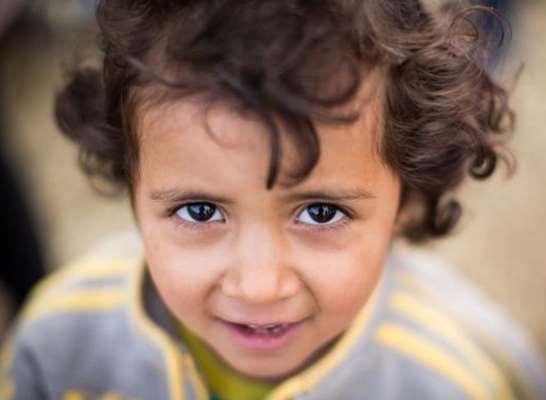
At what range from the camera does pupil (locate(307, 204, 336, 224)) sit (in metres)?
0.91

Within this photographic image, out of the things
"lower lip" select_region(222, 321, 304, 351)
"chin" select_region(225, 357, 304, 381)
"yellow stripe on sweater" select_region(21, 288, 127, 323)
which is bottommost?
"yellow stripe on sweater" select_region(21, 288, 127, 323)

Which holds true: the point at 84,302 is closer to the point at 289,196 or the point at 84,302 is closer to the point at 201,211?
the point at 201,211

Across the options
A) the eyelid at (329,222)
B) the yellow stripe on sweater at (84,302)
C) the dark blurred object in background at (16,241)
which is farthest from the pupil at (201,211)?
the dark blurred object in background at (16,241)

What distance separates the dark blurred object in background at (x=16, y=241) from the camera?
1.75 metres

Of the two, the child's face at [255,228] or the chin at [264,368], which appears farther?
the chin at [264,368]

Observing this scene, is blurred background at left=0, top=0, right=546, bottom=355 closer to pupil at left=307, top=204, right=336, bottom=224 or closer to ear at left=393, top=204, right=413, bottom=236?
ear at left=393, top=204, right=413, bottom=236

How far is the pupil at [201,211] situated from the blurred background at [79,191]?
79 centimetres

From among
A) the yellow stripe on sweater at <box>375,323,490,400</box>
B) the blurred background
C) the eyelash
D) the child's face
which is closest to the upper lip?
the child's face

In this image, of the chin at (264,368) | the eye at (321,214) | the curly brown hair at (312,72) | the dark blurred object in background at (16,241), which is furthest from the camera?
the dark blurred object in background at (16,241)

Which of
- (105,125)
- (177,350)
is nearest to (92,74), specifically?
(105,125)

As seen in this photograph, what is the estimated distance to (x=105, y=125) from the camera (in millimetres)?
1059

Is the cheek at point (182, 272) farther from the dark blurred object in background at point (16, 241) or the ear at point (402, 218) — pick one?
the dark blurred object in background at point (16, 241)

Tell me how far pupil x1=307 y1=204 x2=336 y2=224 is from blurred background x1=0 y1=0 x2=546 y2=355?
2.38ft

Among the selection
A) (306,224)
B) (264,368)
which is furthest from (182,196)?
(264,368)
